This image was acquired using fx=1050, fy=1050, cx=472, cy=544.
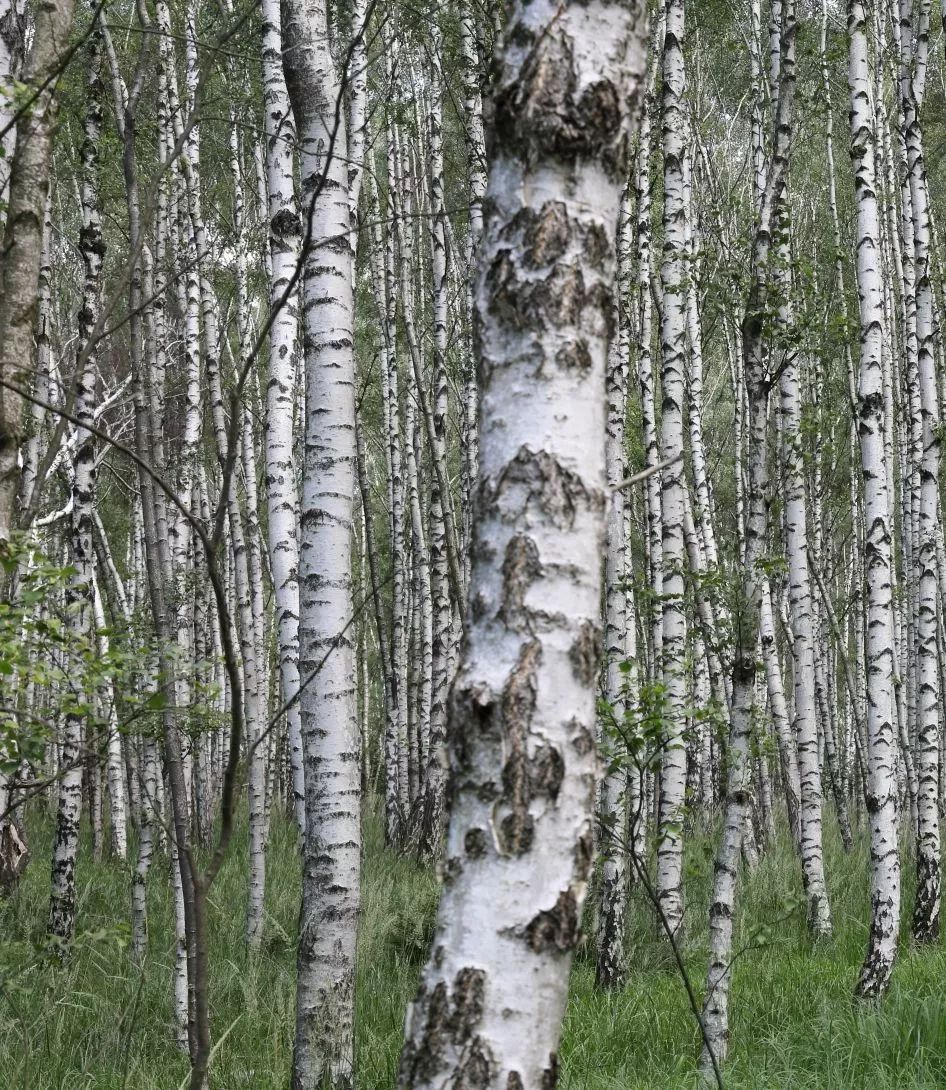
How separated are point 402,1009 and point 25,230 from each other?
4161 millimetres

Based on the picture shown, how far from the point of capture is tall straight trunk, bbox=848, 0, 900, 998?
5711 mm

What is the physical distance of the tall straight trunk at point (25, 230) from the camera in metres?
2.83

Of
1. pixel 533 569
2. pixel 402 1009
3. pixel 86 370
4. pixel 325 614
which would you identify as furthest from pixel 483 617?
pixel 86 370

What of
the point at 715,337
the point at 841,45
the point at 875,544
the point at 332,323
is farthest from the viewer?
the point at 715,337

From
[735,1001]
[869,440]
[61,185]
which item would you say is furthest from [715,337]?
[735,1001]

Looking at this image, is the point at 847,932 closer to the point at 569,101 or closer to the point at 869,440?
the point at 869,440

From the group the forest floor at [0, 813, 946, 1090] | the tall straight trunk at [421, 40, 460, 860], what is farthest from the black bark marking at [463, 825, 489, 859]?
the tall straight trunk at [421, 40, 460, 860]

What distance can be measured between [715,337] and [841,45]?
13.4m

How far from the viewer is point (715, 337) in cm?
2014

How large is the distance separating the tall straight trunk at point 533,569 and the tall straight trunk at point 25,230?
172 cm

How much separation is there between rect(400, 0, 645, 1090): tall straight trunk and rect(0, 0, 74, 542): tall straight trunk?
5.65 feet

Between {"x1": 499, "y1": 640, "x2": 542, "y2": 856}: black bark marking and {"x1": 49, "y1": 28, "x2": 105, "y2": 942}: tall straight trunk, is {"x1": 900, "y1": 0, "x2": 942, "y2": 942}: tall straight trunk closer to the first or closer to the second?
{"x1": 49, "y1": 28, "x2": 105, "y2": 942}: tall straight trunk

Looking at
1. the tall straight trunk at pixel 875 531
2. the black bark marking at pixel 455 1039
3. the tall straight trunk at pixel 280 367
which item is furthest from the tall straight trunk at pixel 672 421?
the black bark marking at pixel 455 1039

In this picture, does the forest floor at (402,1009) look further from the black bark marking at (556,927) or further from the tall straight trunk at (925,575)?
the black bark marking at (556,927)
